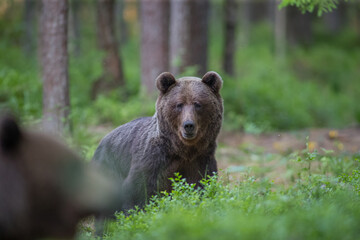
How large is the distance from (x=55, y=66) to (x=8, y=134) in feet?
17.5

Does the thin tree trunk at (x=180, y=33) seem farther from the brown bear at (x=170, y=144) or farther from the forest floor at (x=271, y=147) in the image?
the brown bear at (x=170, y=144)

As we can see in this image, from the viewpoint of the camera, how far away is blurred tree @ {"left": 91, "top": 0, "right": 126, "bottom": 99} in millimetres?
13703

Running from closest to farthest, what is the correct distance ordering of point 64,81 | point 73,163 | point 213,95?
1. point 73,163
2. point 213,95
3. point 64,81

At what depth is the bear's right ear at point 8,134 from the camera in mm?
3174

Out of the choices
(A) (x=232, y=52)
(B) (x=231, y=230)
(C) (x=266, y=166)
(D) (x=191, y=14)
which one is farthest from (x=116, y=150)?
(A) (x=232, y=52)

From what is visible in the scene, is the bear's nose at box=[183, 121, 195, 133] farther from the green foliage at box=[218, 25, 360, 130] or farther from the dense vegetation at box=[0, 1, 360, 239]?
the green foliage at box=[218, 25, 360, 130]

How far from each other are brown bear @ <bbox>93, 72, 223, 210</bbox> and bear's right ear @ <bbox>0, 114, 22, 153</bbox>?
2.27m

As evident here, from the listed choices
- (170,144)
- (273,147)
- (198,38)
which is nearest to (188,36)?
(198,38)

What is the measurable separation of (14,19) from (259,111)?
1014 centimetres

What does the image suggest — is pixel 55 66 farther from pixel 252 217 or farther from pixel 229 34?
pixel 229 34

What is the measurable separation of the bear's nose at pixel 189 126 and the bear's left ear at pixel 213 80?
30.2 inches

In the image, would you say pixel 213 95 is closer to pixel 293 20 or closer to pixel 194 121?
pixel 194 121

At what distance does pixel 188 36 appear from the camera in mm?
12500

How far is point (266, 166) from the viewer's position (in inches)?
356
